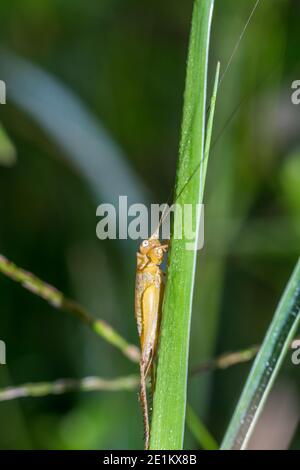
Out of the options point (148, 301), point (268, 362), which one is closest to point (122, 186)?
point (148, 301)

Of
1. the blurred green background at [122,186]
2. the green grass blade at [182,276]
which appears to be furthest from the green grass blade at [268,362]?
the blurred green background at [122,186]

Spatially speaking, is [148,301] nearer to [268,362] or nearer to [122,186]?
[268,362]

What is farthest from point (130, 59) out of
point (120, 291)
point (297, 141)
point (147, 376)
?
point (147, 376)

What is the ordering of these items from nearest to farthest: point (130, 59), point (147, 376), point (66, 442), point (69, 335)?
point (147, 376)
point (66, 442)
point (69, 335)
point (130, 59)

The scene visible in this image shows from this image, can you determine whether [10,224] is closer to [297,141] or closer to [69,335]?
[69,335]

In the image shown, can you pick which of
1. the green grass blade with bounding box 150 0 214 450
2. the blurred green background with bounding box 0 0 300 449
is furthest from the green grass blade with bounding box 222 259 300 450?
the blurred green background with bounding box 0 0 300 449
